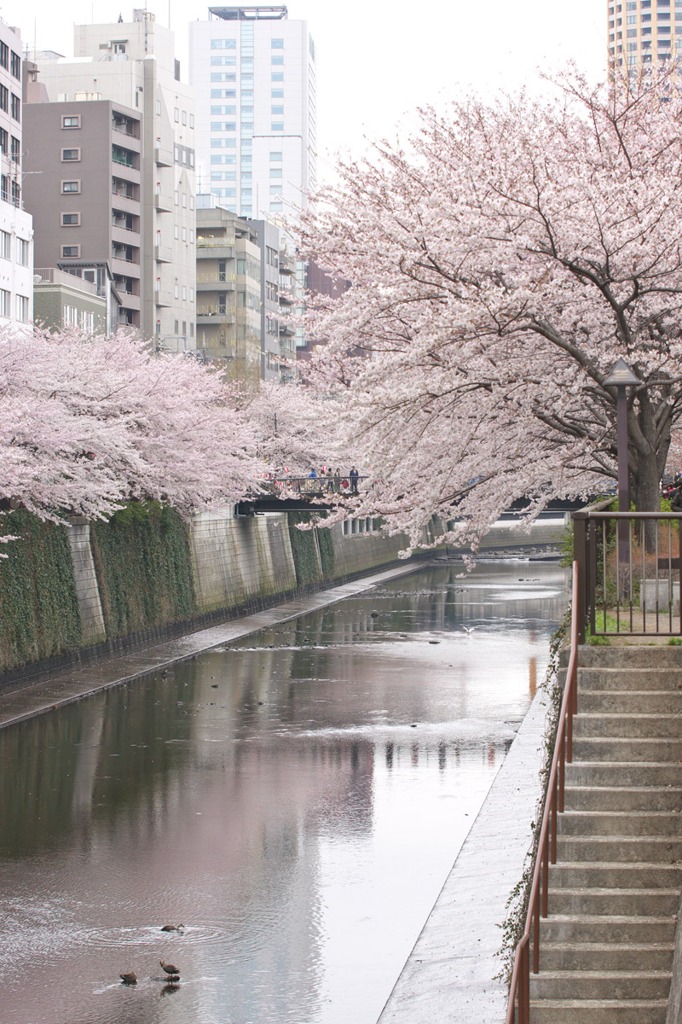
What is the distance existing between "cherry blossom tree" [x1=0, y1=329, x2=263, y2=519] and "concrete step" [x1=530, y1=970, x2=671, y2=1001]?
19652 millimetres

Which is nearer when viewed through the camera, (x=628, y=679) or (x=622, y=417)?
(x=628, y=679)

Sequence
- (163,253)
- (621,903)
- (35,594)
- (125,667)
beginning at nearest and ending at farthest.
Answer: (621,903)
(35,594)
(125,667)
(163,253)

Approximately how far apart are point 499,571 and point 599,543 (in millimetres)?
65726

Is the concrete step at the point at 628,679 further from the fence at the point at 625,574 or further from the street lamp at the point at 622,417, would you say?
the street lamp at the point at 622,417

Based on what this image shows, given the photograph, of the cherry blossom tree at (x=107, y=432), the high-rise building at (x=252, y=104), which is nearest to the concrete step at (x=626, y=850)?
the cherry blossom tree at (x=107, y=432)

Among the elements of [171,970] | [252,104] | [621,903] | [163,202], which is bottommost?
[171,970]

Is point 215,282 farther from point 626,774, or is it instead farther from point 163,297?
point 626,774

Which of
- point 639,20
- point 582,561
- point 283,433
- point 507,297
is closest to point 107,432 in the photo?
point 507,297

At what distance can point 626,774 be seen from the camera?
471 inches

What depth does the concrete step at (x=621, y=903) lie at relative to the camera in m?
11.1

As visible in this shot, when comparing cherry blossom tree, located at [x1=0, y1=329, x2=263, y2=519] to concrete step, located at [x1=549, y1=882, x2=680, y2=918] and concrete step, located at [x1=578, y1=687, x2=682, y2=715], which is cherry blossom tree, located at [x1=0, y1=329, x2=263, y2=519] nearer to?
concrete step, located at [x1=578, y1=687, x2=682, y2=715]

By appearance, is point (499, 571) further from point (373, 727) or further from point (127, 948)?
point (127, 948)

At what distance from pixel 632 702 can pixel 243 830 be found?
1011 cm

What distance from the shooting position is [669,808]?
1170 centimetres
